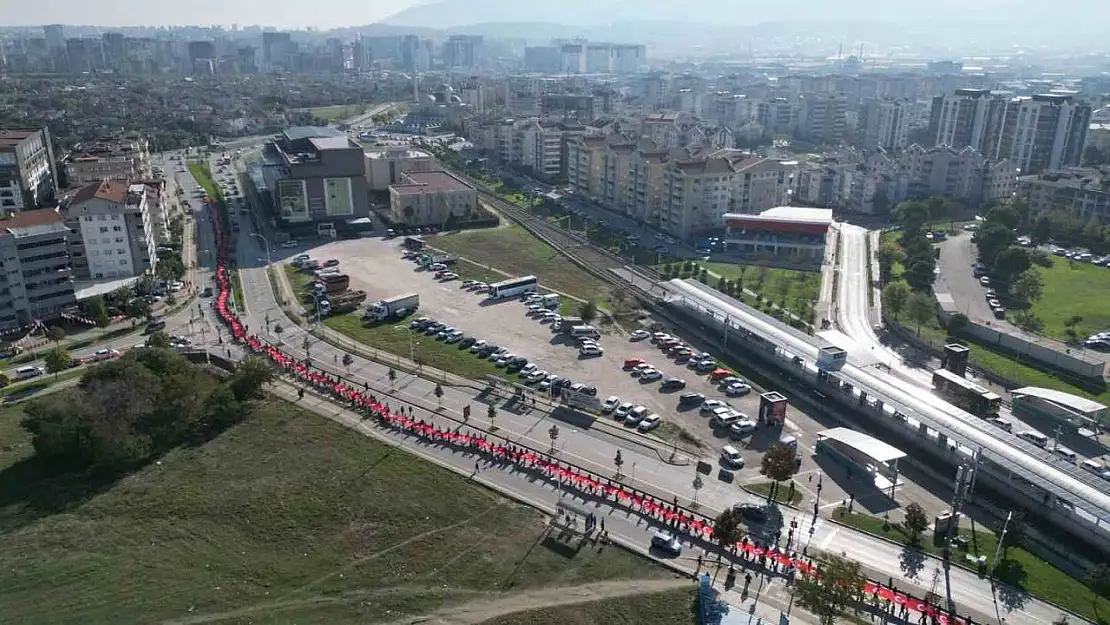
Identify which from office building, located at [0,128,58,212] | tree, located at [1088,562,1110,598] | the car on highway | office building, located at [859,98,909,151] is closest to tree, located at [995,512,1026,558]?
tree, located at [1088,562,1110,598]

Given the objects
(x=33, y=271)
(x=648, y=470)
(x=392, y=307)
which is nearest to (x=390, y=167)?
(x=392, y=307)

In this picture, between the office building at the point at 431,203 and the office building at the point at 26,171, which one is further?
the office building at the point at 431,203

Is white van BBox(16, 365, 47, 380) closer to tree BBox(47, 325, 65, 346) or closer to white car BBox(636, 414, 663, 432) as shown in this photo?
tree BBox(47, 325, 65, 346)

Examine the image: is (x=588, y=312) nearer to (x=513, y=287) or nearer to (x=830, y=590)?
(x=513, y=287)

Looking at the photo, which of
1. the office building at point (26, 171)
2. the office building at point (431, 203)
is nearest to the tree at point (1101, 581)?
the office building at point (431, 203)

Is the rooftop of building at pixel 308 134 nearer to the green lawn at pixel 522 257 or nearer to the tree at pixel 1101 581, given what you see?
the green lawn at pixel 522 257

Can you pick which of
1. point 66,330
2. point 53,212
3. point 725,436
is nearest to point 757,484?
point 725,436
